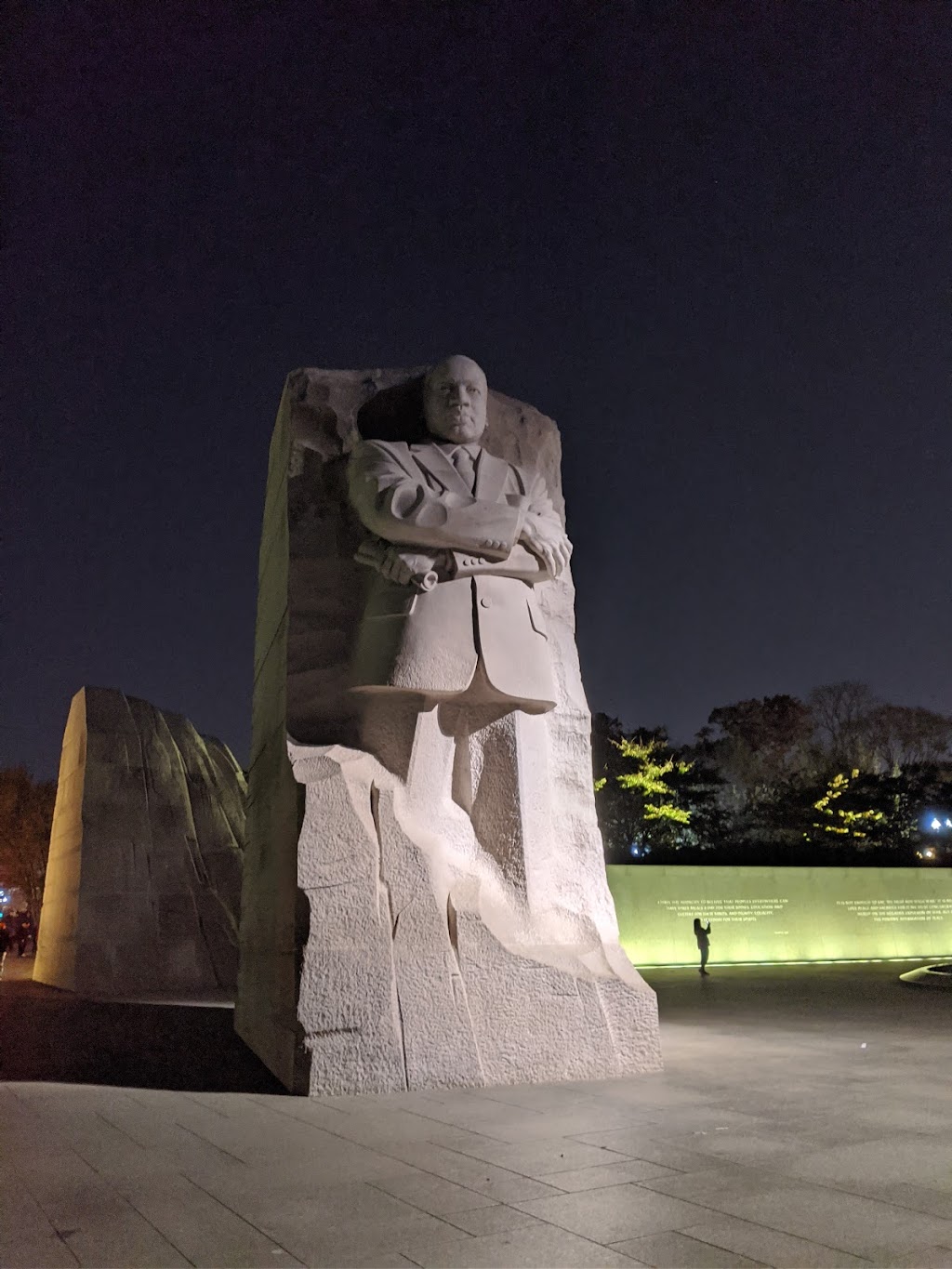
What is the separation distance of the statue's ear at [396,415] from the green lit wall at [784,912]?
9.97 metres

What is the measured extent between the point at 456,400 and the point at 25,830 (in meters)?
31.4

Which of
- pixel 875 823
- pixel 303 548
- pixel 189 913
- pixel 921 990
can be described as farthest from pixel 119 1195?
pixel 875 823

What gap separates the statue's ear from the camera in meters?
6.63

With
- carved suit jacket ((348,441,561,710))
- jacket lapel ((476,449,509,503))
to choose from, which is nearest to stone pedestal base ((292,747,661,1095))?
carved suit jacket ((348,441,561,710))

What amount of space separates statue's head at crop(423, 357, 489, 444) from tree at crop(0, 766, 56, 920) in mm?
26889

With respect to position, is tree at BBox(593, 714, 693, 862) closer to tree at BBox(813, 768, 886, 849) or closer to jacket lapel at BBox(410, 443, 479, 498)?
tree at BBox(813, 768, 886, 849)

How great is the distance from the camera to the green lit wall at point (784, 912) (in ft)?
51.1

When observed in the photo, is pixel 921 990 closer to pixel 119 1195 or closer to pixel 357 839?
pixel 357 839

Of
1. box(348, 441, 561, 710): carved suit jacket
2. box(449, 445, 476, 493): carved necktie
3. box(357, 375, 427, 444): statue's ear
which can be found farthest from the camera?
box(357, 375, 427, 444): statue's ear

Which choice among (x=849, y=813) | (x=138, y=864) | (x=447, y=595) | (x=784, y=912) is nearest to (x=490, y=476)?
(x=447, y=595)

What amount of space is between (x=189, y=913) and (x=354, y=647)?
7224mm

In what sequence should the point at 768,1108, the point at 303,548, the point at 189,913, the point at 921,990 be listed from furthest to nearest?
the point at 189,913, the point at 921,990, the point at 303,548, the point at 768,1108

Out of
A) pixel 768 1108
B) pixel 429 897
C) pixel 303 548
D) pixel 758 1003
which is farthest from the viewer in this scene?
pixel 758 1003

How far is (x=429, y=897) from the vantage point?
17.8 feet
